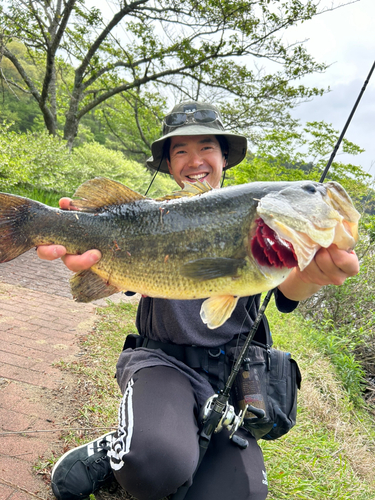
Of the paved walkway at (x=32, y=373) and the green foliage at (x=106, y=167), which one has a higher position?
the paved walkway at (x=32, y=373)

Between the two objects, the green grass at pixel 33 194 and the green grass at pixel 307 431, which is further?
the green grass at pixel 33 194

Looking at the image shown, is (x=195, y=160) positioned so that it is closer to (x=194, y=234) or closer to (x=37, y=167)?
(x=194, y=234)

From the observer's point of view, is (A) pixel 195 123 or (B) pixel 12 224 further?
(A) pixel 195 123

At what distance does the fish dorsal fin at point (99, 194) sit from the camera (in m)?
2.11

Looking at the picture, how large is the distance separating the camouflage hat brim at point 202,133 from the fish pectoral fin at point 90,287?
143cm

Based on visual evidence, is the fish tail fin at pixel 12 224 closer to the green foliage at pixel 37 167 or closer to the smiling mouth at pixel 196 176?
the smiling mouth at pixel 196 176

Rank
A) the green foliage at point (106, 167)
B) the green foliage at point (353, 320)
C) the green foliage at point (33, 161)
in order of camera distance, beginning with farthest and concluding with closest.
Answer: the green foliage at point (106, 167)
the green foliage at point (33, 161)
the green foliage at point (353, 320)

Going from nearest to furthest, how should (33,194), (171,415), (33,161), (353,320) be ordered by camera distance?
(171,415), (353,320), (33,194), (33,161)

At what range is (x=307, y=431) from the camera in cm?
343

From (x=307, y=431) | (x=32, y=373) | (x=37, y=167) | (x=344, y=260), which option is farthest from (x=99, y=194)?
(x=37, y=167)

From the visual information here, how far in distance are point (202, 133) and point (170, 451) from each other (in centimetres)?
234

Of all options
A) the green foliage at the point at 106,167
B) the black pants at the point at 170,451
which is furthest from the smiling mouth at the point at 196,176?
the green foliage at the point at 106,167

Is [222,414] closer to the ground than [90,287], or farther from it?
closer to the ground

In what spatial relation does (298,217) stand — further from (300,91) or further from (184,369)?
(300,91)
